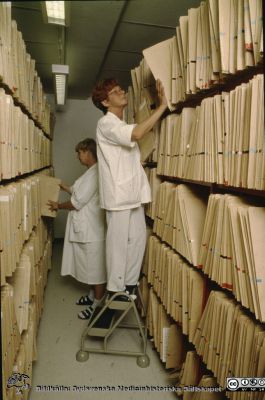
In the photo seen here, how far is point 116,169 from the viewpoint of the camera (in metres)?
2.09

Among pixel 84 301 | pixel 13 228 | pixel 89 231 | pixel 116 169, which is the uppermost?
pixel 116 169

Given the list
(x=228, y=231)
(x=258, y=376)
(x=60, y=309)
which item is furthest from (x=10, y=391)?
(x=60, y=309)

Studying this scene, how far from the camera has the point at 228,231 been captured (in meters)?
1.32

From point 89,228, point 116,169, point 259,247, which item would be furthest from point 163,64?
point 89,228

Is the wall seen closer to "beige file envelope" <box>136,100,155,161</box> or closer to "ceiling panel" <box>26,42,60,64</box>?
"ceiling panel" <box>26,42,60,64</box>

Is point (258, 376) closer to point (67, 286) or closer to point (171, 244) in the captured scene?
point (171, 244)

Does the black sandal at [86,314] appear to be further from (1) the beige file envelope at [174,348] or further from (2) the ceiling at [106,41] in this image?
(2) the ceiling at [106,41]


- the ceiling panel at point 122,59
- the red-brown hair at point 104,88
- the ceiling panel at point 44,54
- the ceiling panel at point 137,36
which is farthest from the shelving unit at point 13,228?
the ceiling panel at point 122,59

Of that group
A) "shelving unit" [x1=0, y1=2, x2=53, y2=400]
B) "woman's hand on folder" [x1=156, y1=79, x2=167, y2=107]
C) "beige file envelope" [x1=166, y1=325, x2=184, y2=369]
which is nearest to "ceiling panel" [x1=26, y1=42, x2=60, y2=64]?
"shelving unit" [x1=0, y1=2, x2=53, y2=400]

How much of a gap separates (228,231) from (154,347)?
1433 millimetres

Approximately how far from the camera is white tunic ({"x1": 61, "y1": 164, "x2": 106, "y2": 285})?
2859mm

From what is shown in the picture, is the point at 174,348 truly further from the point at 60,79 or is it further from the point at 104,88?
the point at 60,79

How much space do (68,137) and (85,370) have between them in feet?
13.1

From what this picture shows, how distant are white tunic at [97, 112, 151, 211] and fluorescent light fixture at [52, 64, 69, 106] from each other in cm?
40
